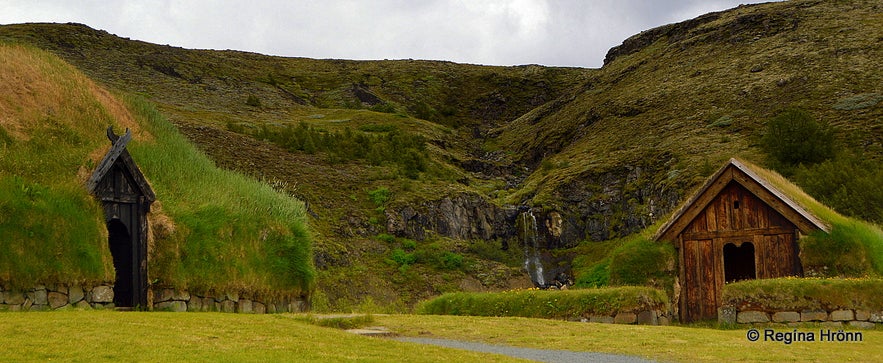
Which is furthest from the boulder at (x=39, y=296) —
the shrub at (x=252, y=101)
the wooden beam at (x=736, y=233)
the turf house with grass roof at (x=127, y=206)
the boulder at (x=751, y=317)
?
the shrub at (x=252, y=101)

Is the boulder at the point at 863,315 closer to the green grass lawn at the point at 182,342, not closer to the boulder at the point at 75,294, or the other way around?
the green grass lawn at the point at 182,342

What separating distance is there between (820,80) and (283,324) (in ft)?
234

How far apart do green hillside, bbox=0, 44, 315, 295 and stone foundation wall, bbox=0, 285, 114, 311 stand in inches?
8.8

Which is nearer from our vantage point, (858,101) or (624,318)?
(624,318)

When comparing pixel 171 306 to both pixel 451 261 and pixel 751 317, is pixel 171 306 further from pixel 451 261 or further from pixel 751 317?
pixel 451 261

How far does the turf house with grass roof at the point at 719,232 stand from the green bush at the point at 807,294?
13.1 feet

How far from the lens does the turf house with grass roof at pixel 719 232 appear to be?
26500 mm

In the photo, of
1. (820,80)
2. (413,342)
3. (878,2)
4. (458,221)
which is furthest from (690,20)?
(413,342)

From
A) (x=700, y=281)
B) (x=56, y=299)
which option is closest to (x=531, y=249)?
(x=700, y=281)

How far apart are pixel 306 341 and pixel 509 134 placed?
3746 inches

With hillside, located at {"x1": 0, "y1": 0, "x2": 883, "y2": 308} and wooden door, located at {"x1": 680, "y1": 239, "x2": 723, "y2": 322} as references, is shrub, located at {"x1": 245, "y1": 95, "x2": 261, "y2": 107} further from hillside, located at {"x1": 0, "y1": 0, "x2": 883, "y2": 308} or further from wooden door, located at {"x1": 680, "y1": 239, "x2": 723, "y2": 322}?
wooden door, located at {"x1": 680, "y1": 239, "x2": 723, "y2": 322}

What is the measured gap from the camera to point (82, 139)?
24266 millimetres

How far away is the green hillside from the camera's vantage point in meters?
20.4

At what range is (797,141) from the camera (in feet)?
190
